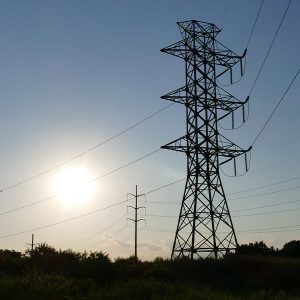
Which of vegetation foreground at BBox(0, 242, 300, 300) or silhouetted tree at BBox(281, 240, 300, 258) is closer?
vegetation foreground at BBox(0, 242, 300, 300)

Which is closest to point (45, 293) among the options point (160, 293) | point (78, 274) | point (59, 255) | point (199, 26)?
point (160, 293)

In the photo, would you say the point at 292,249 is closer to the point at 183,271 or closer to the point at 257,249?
the point at 257,249

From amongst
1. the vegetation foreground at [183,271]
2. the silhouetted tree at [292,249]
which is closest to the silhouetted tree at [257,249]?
the silhouetted tree at [292,249]

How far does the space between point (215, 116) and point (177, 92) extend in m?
3.11

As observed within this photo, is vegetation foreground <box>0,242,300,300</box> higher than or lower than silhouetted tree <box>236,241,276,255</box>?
lower

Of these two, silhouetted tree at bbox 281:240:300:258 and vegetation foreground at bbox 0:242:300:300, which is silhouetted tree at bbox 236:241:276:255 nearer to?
silhouetted tree at bbox 281:240:300:258

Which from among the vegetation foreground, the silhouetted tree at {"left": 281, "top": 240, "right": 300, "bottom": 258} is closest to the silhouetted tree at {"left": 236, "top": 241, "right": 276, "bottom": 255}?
the silhouetted tree at {"left": 281, "top": 240, "right": 300, "bottom": 258}

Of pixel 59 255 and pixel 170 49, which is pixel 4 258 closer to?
pixel 59 255

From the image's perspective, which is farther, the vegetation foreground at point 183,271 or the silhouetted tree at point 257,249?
the silhouetted tree at point 257,249

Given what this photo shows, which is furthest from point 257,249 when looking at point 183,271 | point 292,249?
point 183,271

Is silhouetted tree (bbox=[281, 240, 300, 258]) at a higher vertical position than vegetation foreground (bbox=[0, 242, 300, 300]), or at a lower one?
higher

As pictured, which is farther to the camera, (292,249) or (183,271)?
(292,249)

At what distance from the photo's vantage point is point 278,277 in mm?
32250

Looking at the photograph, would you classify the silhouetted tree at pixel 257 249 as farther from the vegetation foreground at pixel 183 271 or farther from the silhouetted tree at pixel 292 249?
the vegetation foreground at pixel 183 271
